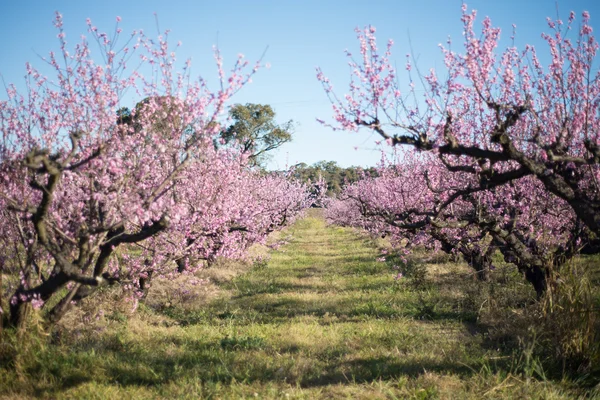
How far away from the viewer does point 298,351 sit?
8.09m

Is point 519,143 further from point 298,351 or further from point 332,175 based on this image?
point 332,175

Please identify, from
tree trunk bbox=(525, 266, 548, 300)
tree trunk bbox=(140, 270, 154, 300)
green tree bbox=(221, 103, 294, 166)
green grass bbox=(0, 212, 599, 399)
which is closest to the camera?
green grass bbox=(0, 212, 599, 399)

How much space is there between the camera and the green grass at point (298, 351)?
6145 mm

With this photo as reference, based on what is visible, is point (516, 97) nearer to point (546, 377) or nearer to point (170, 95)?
point (546, 377)

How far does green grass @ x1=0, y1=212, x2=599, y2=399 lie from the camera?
20.2ft

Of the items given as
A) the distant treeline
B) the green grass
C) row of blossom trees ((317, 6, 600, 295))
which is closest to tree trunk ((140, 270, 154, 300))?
the green grass

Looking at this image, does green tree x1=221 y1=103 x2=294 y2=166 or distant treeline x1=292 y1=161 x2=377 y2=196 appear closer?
green tree x1=221 y1=103 x2=294 y2=166

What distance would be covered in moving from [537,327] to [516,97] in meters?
4.71

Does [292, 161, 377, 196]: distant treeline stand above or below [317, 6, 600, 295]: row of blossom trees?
above

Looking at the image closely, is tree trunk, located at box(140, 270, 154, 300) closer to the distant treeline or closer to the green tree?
the green tree

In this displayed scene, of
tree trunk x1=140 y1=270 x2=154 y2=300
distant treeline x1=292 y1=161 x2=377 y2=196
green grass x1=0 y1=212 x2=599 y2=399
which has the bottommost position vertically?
green grass x1=0 y1=212 x2=599 y2=399

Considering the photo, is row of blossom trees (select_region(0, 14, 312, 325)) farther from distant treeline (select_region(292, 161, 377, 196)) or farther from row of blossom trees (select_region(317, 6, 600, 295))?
distant treeline (select_region(292, 161, 377, 196))

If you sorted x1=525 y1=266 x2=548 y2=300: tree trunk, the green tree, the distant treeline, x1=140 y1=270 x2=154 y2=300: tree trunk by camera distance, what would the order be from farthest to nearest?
the distant treeline → the green tree → x1=140 y1=270 x2=154 y2=300: tree trunk → x1=525 y1=266 x2=548 y2=300: tree trunk

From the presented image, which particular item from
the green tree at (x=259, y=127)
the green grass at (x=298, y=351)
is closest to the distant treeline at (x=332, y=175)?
the green tree at (x=259, y=127)
